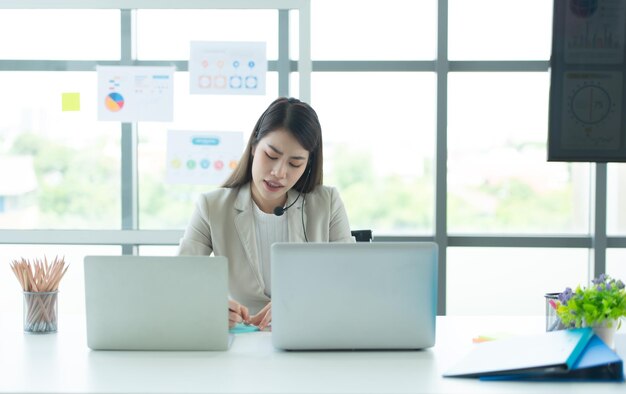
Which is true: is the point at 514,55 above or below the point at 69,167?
above

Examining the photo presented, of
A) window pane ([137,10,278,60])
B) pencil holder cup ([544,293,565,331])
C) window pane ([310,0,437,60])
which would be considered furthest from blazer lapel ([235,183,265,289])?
window pane ([310,0,437,60])

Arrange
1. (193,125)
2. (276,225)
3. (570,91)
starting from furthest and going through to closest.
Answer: (193,125), (276,225), (570,91)

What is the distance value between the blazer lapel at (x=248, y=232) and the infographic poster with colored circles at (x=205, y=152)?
3.87ft

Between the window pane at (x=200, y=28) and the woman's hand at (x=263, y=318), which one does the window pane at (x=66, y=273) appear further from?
the woman's hand at (x=263, y=318)

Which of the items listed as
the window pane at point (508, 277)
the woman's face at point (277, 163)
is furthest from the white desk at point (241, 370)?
the window pane at point (508, 277)

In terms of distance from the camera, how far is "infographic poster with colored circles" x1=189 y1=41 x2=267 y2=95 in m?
3.76

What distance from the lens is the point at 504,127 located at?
410cm

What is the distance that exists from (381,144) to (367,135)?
9cm

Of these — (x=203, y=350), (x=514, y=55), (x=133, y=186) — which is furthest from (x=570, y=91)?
(x=133, y=186)

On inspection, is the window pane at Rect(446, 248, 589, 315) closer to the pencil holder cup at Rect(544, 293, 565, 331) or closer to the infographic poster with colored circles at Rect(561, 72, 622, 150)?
the infographic poster with colored circles at Rect(561, 72, 622, 150)

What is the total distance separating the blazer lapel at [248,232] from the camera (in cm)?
255

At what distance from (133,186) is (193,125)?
0.42 meters

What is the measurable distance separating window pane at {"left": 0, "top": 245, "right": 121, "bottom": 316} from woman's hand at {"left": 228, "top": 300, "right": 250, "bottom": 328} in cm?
182

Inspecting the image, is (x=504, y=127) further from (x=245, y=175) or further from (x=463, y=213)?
(x=245, y=175)
